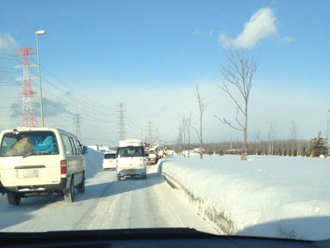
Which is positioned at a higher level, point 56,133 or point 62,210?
point 56,133

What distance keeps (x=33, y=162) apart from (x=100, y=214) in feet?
7.80

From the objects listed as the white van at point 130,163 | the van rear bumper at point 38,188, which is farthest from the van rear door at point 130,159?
the van rear bumper at point 38,188

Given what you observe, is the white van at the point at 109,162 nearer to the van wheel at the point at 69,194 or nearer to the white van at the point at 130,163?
the white van at the point at 130,163

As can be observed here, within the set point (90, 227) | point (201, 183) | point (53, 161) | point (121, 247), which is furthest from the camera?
point (53, 161)

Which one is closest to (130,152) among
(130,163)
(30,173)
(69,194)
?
(130,163)

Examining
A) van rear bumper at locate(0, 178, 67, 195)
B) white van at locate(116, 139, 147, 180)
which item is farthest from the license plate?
white van at locate(116, 139, 147, 180)

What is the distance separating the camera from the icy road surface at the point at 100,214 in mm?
5945

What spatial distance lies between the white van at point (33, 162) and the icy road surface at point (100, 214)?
60 cm

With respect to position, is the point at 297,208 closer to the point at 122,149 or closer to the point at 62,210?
the point at 62,210

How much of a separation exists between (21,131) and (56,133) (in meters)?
0.92

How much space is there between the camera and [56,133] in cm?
819

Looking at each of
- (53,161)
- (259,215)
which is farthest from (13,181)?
(259,215)

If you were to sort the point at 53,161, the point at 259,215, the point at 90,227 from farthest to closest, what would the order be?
the point at 53,161, the point at 90,227, the point at 259,215

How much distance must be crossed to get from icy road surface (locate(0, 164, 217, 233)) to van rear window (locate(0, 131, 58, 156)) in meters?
1.55
